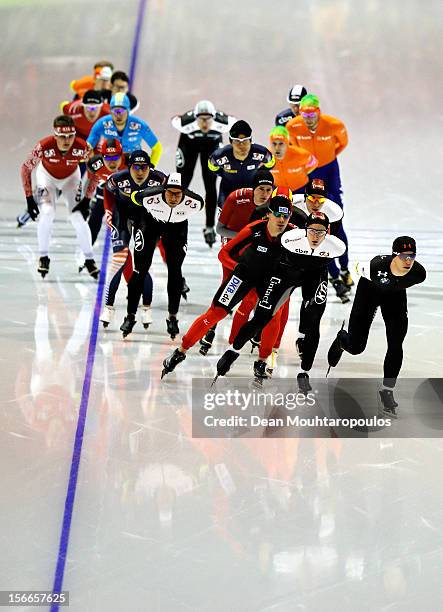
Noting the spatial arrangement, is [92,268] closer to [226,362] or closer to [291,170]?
[291,170]

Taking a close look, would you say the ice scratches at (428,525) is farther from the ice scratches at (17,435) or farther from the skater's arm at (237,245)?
the skater's arm at (237,245)

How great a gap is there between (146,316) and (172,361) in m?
1.24

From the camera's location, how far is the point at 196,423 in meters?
6.71

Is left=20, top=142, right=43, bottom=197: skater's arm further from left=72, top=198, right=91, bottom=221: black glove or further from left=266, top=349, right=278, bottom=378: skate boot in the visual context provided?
left=266, top=349, right=278, bottom=378: skate boot

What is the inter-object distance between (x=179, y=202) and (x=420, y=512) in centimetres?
305

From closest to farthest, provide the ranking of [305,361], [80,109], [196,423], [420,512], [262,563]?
1. [262,563]
2. [420,512]
3. [196,423]
4. [305,361]
5. [80,109]

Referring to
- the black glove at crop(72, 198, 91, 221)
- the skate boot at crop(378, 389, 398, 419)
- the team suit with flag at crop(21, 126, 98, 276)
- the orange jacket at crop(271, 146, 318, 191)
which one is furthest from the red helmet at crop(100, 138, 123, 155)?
the skate boot at crop(378, 389, 398, 419)

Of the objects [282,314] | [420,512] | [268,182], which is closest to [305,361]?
[282,314]

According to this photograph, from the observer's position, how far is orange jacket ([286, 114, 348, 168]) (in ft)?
31.6

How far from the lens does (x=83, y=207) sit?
32.3ft

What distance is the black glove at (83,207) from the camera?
9820 millimetres

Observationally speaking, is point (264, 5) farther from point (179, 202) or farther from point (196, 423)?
point (196, 423)

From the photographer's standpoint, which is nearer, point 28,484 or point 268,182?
point 28,484
